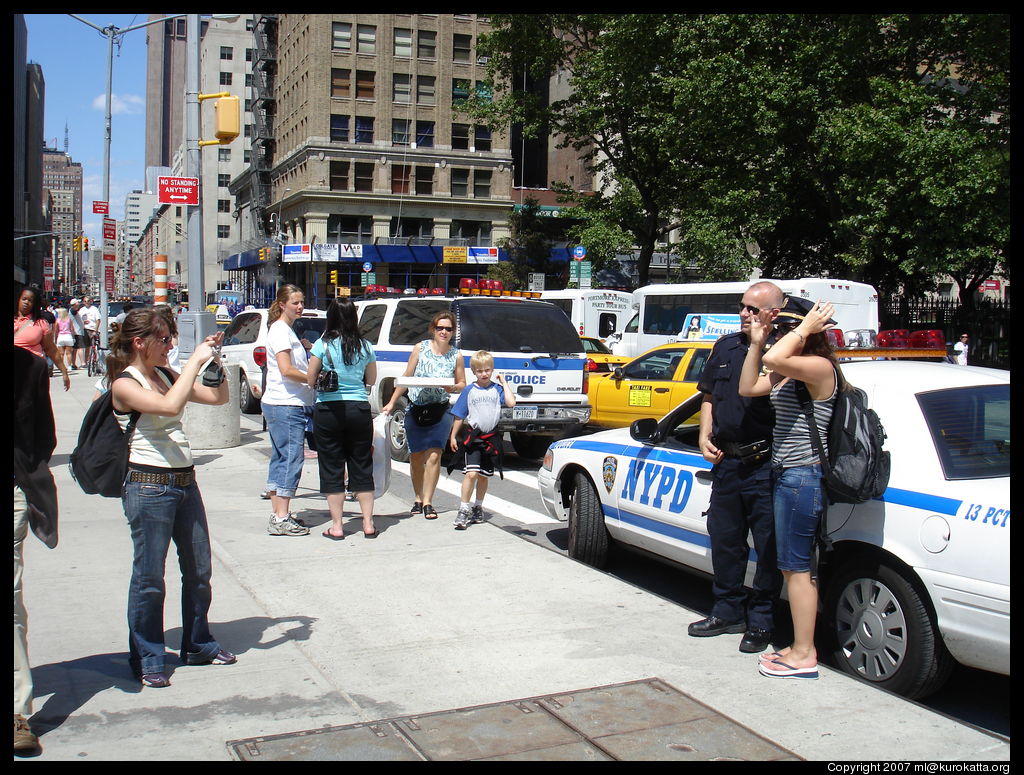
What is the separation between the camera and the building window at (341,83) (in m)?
58.9

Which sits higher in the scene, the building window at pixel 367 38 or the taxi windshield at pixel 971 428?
the building window at pixel 367 38

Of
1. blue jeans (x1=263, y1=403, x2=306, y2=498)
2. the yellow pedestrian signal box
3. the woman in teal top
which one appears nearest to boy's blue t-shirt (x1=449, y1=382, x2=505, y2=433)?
the woman in teal top

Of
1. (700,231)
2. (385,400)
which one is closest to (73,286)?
(700,231)

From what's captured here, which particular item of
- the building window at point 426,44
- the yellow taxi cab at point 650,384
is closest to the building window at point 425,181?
the building window at point 426,44

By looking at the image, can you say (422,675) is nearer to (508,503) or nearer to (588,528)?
(588,528)

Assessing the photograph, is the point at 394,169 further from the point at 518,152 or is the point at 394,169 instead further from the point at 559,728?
the point at 559,728

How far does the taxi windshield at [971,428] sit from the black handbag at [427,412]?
14.6 feet

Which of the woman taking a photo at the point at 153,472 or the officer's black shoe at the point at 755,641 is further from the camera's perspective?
the officer's black shoe at the point at 755,641

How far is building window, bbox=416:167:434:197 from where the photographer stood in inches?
2395

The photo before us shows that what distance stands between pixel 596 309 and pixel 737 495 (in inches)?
907

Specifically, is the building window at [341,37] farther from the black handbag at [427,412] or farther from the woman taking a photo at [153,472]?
the woman taking a photo at [153,472]

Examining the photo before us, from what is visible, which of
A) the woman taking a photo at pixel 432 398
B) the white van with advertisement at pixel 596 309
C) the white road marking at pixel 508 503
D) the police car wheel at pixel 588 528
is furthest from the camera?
the white van with advertisement at pixel 596 309

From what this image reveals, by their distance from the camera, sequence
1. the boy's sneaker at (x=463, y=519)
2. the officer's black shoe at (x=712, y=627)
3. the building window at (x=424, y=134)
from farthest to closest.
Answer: the building window at (x=424, y=134) → the boy's sneaker at (x=463, y=519) → the officer's black shoe at (x=712, y=627)
